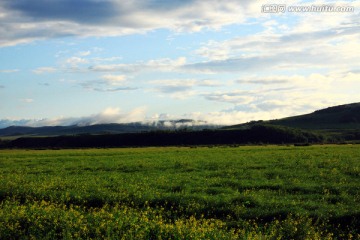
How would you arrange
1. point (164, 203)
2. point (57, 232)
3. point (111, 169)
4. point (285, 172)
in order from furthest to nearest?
1. point (111, 169)
2. point (285, 172)
3. point (164, 203)
4. point (57, 232)

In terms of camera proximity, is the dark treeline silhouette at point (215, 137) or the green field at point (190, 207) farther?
the dark treeline silhouette at point (215, 137)

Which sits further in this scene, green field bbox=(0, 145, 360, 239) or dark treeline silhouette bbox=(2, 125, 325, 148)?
dark treeline silhouette bbox=(2, 125, 325, 148)

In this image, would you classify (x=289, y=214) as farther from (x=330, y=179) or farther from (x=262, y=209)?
(x=330, y=179)

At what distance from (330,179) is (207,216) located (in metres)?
12.2

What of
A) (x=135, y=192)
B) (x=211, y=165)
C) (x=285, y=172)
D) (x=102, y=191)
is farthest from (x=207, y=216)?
(x=211, y=165)

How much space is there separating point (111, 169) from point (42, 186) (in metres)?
12.4

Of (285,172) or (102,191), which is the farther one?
(285,172)

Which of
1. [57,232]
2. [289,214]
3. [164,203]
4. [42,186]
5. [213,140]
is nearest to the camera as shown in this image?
[57,232]

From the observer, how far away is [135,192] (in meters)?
21.6

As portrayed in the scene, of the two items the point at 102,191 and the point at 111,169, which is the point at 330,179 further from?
the point at 111,169

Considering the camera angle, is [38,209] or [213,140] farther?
[213,140]

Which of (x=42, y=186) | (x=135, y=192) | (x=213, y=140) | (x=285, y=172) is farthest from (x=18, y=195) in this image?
(x=213, y=140)

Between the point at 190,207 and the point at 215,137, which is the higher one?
the point at 215,137

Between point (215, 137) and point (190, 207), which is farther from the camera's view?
point (215, 137)
